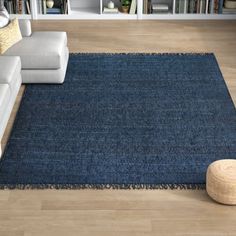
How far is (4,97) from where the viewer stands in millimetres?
5152

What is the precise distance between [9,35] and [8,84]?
2.95ft

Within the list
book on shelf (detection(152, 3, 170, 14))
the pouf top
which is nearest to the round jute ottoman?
the pouf top

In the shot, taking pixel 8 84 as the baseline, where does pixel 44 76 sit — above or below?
below

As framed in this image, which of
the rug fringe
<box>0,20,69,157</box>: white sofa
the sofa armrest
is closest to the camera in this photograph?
the rug fringe

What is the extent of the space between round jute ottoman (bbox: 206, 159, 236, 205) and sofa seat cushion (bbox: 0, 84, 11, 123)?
1.78 m

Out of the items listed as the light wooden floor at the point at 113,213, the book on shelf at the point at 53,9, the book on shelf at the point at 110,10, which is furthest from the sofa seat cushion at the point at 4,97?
the book on shelf at the point at 110,10

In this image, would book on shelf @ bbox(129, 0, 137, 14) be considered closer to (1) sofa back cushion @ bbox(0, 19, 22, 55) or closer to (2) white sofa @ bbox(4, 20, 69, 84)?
(2) white sofa @ bbox(4, 20, 69, 84)

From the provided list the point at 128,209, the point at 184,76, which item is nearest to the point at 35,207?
the point at 128,209

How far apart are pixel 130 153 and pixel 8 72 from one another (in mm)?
1370

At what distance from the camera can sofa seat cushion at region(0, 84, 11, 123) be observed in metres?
5.07

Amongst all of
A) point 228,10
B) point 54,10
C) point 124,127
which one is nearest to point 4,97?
point 124,127

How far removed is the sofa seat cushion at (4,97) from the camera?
5066mm

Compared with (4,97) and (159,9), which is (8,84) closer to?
(4,97)

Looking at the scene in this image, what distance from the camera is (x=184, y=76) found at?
635 cm
